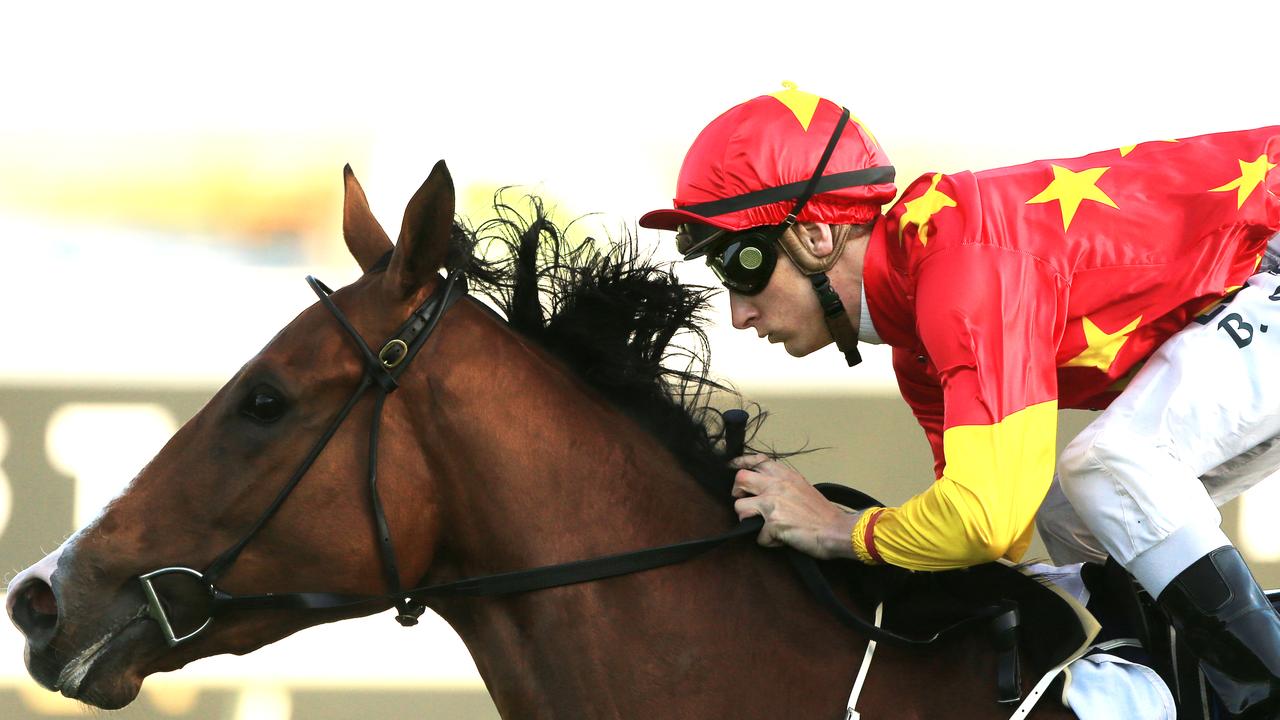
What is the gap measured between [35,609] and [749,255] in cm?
125

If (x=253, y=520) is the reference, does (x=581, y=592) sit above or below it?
below

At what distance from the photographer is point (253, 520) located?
1825 mm

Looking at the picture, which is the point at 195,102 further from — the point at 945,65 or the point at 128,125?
the point at 945,65

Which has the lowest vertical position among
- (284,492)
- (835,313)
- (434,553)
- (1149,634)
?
(1149,634)

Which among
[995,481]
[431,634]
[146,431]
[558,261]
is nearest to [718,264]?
[558,261]

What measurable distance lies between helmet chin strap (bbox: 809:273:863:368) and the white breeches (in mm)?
394

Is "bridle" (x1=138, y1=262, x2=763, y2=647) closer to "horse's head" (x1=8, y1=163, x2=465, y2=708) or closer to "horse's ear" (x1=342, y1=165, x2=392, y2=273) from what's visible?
"horse's head" (x1=8, y1=163, x2=465, y2=708)

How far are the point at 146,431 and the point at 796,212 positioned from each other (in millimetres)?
3107

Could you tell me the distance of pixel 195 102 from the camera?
4.32 metres

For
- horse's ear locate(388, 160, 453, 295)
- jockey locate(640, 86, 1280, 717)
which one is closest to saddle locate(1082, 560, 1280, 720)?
jockey locate(640, 86, 1280, 717)

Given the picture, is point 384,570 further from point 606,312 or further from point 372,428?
point 606,312

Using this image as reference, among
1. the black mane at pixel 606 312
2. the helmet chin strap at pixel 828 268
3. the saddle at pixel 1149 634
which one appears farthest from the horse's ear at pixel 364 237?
the saddle at pixel 1149 634

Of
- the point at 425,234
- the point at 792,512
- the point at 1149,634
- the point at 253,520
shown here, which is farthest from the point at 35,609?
the point at 1149,634

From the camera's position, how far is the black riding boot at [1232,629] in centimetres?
163
